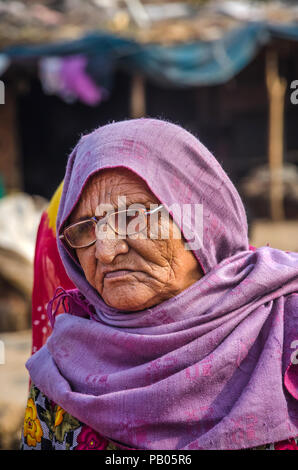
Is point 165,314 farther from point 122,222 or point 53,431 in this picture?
point 53,431

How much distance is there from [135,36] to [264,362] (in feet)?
29.3

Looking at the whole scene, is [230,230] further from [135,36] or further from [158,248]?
[135,36]

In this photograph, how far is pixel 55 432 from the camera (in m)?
1.67

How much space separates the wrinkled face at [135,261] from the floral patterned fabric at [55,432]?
401mm

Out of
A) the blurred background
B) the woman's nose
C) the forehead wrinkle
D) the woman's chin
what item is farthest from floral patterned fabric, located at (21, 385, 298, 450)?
the blurred background

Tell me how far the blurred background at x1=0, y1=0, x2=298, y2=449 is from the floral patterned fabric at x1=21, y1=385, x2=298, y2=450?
363 cm

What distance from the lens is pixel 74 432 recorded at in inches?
63.4

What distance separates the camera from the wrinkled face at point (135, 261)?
158 cm

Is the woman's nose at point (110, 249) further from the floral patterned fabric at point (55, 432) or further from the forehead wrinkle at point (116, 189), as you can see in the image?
the floral patterned fabric at point (55, 432)

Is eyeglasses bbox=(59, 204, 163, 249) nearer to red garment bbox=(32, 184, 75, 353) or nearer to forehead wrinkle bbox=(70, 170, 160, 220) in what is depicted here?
forehead wrinkle bbox=(70, 170, 160, 220)

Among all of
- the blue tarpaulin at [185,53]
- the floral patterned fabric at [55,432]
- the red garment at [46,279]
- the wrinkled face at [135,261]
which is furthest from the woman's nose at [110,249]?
the blue tarpaulin at [185,53]

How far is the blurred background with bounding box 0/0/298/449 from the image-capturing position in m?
8.45

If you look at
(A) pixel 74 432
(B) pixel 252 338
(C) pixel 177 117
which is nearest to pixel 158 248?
(B) pixel 252 338

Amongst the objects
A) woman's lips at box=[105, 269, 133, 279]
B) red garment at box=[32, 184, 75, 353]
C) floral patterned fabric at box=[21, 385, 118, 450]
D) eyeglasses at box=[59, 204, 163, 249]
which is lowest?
floral patterned fabric at box=[21, 385, 118, 450]
